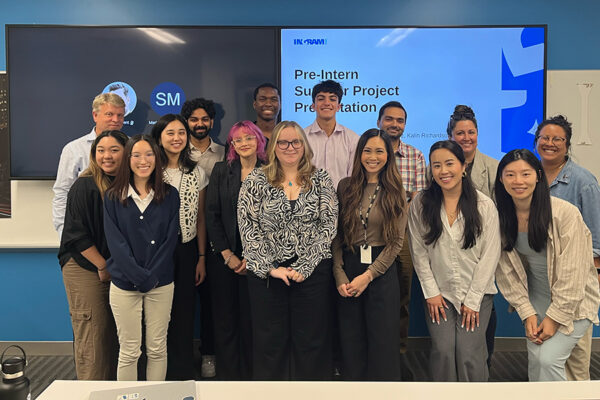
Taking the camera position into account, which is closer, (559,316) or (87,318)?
(559,316)

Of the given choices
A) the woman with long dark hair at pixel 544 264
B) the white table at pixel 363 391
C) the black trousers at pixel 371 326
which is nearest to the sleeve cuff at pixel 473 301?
the woman with long dark hair at pixel 544 264

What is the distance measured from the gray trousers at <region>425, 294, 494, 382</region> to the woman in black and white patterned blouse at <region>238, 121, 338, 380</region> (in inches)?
23.7

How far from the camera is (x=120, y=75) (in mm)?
3334

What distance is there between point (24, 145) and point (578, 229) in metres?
3.54

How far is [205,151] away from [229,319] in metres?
1.12

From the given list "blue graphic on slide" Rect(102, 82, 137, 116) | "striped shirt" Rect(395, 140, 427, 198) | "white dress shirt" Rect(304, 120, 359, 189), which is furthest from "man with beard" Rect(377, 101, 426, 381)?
"blue graphic on slide" Rect(102, 82, 137, 116)

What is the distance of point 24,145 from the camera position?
334 centimetres

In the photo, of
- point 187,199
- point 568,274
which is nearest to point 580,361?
point 568,274

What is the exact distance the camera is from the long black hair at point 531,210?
7.72ft

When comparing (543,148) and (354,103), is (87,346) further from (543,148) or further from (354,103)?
(543,148)

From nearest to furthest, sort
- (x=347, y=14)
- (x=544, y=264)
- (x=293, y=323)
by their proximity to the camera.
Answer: (x=544, y=264) < (x=293, y=323) < (x=347, y=14)

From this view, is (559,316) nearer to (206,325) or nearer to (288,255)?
(288,255)

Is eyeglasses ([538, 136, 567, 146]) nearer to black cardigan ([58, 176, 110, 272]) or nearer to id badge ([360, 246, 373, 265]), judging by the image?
id badge ([360, 246, 373, 265])

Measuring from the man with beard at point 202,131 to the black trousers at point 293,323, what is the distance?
0.94 meters
